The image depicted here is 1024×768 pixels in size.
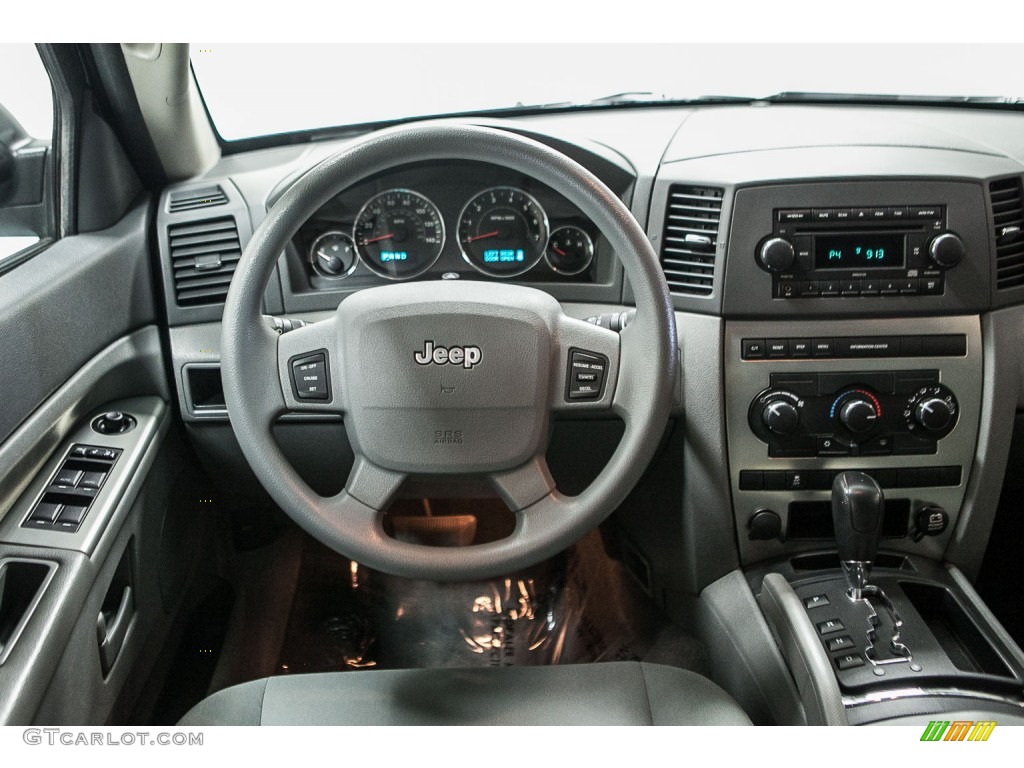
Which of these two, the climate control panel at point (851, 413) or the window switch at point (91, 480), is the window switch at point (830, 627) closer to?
the climate control panel at point (851, 413)

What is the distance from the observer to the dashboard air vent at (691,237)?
5.10 feet

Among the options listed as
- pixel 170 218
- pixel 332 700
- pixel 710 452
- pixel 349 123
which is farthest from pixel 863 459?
pixel 170 218

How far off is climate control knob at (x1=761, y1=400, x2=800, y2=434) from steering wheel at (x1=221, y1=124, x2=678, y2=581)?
1.28 feet

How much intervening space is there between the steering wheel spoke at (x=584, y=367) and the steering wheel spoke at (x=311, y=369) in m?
0.31

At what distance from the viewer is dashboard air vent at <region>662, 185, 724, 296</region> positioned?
1.55 m

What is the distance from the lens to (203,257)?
65.2 inches

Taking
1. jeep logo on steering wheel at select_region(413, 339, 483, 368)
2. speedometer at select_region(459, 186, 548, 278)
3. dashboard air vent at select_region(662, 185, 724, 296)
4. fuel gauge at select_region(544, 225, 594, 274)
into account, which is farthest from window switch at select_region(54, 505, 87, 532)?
dashboard air vent at select_region(662, 185, 724, 296)

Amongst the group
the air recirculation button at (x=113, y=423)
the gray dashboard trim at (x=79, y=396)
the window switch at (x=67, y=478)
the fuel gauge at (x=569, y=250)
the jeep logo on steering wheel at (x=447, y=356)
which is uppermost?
the fuel gauge at (x=569, y=250)

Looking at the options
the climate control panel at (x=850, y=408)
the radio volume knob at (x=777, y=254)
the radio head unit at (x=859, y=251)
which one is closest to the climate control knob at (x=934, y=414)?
the climate control panel at (x=850, y=408)

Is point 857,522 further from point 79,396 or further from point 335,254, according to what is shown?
point 79,396

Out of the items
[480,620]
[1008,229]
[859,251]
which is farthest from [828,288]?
[480,620]

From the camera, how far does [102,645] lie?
4.35 feet

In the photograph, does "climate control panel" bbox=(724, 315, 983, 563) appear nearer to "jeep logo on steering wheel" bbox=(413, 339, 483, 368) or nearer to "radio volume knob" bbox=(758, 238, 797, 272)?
"radio volume knob" bbox=(758, 238, 797, 272)

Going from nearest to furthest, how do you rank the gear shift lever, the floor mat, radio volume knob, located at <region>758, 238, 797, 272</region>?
the gear shift lever → radio volume knob, located at <region>758, 238, 797, 272</region> → the floor mat
